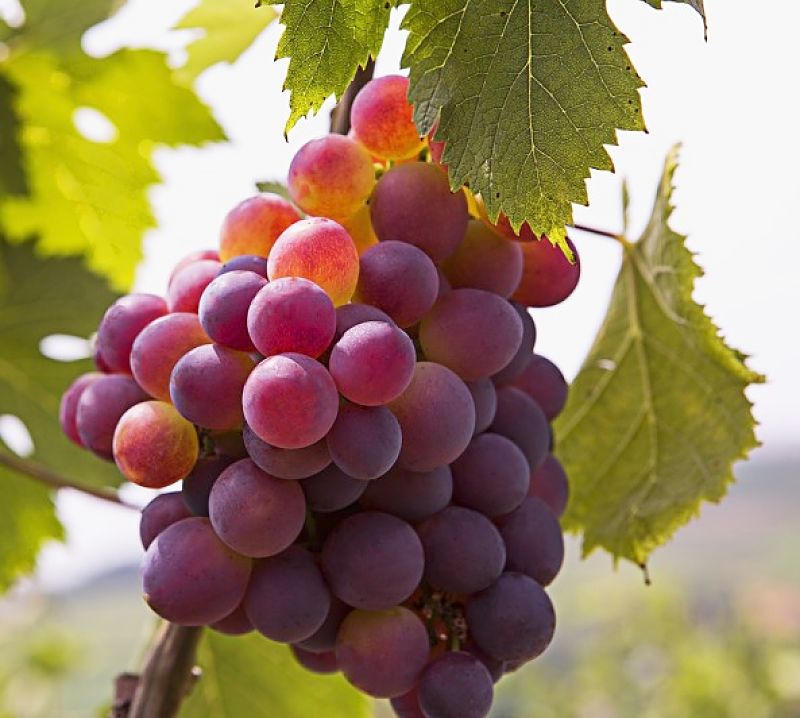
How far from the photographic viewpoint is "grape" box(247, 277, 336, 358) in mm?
537

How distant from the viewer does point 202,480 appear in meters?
0.59

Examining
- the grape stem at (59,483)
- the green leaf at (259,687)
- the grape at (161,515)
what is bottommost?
the green leaf at (259,687)

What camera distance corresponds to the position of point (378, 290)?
59cm

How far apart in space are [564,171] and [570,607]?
485 centimetres

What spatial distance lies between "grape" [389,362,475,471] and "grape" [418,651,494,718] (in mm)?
122

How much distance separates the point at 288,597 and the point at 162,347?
17 cm

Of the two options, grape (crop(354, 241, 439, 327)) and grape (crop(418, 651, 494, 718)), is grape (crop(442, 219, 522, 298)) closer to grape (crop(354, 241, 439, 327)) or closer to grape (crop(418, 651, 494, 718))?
grape (crop(354, 241, 439, 327))

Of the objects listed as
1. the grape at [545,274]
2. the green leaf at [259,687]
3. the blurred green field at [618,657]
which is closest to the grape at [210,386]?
the grape at [545,274]

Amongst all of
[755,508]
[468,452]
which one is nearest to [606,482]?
[468,452]

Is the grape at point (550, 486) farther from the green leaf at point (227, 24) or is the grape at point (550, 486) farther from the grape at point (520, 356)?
the green leaf at point (227, 24)

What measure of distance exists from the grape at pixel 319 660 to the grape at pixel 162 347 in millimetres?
211

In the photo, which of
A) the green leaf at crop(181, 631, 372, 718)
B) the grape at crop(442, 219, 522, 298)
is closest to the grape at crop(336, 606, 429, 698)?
the grape at crop(442, 219, 522, 298)

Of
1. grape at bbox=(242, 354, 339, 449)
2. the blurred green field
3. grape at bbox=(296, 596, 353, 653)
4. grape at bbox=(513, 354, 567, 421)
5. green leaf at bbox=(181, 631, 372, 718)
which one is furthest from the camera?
the blurred green field

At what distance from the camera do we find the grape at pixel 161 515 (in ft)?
2.01
